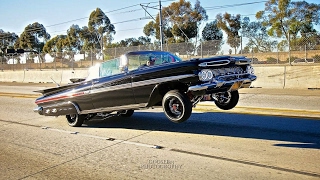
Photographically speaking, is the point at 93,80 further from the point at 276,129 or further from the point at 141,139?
the point at 276,129

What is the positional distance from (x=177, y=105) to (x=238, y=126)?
1.89 m

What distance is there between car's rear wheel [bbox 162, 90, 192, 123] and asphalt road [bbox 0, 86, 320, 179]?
507mm

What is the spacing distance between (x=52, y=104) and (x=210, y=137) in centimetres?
410

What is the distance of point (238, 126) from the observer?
7117 mm

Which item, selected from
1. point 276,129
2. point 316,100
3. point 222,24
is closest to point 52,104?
point 276,129

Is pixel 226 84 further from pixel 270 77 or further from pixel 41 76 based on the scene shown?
pixel 41 76

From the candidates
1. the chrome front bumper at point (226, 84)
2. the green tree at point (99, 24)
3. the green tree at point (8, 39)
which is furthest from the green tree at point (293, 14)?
the green tree at point (8, 39)

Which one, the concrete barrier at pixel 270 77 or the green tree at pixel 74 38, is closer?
the concrete barrier at pixel 270 77

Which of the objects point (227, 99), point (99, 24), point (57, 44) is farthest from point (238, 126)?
point (57, 44)

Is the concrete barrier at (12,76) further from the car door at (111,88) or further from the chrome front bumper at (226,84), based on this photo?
the chrome front bumper at (226,84)

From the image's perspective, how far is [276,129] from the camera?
6676mm

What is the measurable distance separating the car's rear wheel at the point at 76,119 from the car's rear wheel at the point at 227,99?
3.26 metres

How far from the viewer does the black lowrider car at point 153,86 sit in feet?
18.8

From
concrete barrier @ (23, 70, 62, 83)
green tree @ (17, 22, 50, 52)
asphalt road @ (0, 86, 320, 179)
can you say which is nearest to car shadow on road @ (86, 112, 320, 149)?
asphalt road @ (0, 86, 320, 179)
